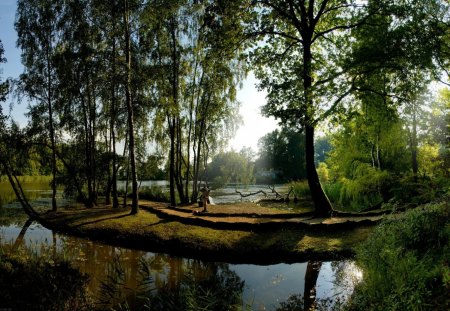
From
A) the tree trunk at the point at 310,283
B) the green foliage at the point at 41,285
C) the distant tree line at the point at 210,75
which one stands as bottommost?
the tree trunk at the point at 310,283

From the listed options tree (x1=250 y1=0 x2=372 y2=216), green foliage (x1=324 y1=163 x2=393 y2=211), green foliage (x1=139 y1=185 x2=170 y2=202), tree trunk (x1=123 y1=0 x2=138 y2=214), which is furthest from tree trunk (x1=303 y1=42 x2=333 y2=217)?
green foliage (x1=139 y1=185 x2=170 y2=202)

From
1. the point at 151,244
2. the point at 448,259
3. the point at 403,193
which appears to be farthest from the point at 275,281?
the point at 403,193

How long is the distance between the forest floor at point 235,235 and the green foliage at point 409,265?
3.19 metres

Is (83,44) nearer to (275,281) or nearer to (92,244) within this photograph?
(92,244)

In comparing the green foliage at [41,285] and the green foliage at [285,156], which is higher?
the green foliage at [285,156]

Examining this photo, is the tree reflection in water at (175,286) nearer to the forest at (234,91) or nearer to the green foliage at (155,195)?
the forest at (234,91)

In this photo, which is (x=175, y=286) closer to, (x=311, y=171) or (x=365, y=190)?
(x=311, y=171)

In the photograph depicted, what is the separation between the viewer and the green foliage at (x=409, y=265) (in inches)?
203

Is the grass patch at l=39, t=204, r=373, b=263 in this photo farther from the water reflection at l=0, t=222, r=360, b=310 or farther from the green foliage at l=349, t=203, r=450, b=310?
the green foliage at l=349, t=203, r=450, b=310

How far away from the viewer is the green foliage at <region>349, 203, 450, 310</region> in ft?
16.9

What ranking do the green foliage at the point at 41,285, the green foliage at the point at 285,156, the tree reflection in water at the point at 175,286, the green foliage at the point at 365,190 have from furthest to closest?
the green foliage at the point at 285,156 < the green foliage at the point at 365,190 < the tree reflection in water at the point at 175,286 < the green foliage at the point at 41,285

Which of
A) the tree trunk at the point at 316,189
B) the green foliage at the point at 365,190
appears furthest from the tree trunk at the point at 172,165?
the green foliage at the point at 365,190

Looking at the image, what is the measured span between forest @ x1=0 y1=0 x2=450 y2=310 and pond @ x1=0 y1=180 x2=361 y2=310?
165 cm

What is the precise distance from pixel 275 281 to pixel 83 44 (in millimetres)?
19617
